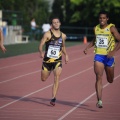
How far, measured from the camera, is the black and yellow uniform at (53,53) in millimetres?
12672

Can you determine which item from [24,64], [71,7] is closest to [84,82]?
[24,64]

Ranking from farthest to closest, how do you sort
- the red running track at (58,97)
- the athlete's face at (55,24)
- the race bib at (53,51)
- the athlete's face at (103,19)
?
the race bib at (53,51) < the athlete's face at (55,24) < the athlete's face at (103,19) < the red running track at (58,97)

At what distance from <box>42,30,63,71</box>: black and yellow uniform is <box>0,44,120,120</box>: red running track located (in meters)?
0.83

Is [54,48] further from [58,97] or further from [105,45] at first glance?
[58,97]

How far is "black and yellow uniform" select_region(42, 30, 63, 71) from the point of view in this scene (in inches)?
499

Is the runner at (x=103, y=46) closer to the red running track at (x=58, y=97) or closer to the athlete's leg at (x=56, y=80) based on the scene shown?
the red running track at (x=58, y=97)

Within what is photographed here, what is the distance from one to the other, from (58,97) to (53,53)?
1803 mm

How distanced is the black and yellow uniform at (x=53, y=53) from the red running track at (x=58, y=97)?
0.83m

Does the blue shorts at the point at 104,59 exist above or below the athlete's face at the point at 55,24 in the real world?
below

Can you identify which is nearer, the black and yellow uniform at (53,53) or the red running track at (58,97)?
the red running track at (58,97)

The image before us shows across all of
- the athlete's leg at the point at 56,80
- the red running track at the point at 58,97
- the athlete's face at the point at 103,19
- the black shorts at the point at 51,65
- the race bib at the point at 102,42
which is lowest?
the red running track at the point at 58,97

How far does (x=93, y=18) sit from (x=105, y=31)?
158ft

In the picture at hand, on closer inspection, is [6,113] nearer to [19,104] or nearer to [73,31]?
[19,104]

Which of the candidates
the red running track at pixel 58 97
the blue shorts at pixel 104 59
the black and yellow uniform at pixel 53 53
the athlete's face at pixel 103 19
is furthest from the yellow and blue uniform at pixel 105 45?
the black and yellow uniform at pixel 53 53
